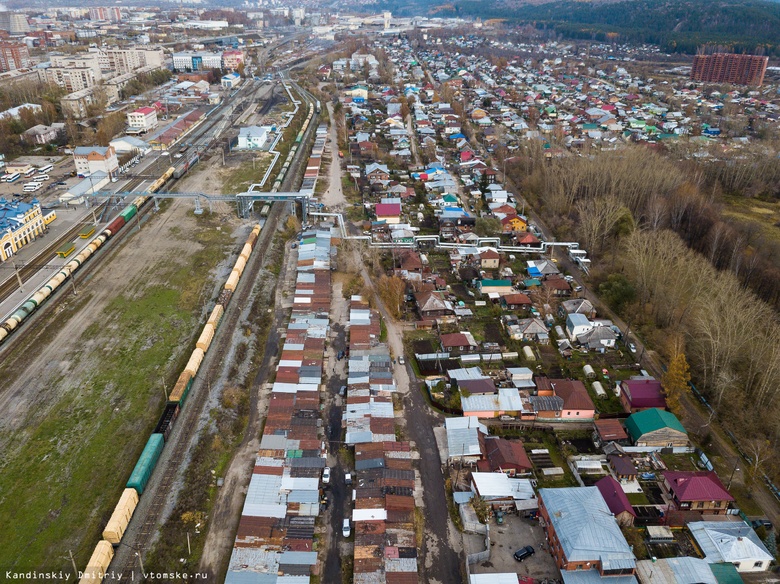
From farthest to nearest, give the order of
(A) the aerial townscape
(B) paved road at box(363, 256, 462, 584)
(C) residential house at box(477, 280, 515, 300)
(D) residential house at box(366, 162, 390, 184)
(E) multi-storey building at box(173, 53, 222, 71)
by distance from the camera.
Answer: (E) multi-storey building at box(173, 53, 222, 71) < (D) residential house at box(366, 162, 390, 184) < (C) residential house at box(477, 280, 515, 300) < (A) the aerial townscape < (B) paved road at box(363, 256, 462, 584)

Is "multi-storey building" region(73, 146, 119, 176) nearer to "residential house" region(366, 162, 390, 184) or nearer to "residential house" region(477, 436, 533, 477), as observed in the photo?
"residential house" region(366, 162, 390, 184)

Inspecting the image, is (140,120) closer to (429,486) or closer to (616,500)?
(429,486)

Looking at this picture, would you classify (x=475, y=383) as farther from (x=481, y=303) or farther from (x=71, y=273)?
(x=71, y=273)

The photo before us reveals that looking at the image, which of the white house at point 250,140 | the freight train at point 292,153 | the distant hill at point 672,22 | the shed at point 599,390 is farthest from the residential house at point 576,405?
the distant hill at point 672,22

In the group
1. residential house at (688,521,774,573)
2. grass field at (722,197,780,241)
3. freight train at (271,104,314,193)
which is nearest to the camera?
residential house at (688,521,774,573)

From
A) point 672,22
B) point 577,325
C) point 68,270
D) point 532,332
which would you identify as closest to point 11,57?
point 68,270

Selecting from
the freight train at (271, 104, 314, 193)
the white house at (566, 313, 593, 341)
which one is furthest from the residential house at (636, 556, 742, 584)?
the freight train at (271, 104, 314, 193)

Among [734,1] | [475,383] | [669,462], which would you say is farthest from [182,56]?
[734,1]
